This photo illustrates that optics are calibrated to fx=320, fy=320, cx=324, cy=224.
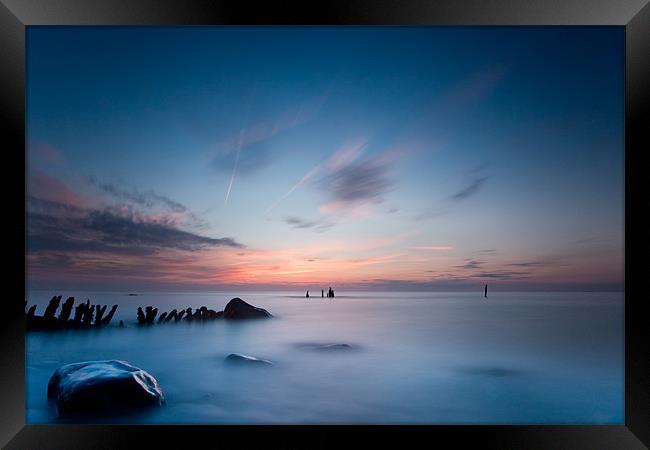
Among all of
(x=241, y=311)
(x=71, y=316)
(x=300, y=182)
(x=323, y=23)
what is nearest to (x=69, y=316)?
(x=71, y=316)

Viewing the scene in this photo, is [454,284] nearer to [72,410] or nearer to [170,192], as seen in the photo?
[170,192]

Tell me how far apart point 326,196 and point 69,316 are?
1933 millimetres

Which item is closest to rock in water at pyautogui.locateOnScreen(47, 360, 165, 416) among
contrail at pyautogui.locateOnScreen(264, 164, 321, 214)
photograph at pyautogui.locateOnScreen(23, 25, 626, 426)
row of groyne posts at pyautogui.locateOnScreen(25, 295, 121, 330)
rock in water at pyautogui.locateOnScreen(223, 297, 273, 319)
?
photograph at pyautogui.locateOnScreen(23, 25, 626, 426)

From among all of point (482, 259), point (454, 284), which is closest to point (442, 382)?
point (454, 284)

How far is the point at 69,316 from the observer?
86.0 inches

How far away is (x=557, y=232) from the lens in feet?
6.77

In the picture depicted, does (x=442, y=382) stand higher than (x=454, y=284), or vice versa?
(x=454, y=284)

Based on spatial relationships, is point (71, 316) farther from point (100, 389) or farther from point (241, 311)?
point (241, 311)

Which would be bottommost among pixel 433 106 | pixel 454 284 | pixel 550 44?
pixel 454 284

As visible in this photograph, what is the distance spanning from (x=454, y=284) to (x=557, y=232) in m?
0.72

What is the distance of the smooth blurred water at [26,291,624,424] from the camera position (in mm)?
2105

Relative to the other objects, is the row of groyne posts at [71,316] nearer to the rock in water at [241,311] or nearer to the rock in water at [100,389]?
the rock in water at [241,311]

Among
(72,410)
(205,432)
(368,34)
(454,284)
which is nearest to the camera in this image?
(205,432)

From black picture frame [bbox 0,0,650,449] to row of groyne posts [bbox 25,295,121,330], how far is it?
608mm
